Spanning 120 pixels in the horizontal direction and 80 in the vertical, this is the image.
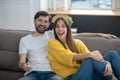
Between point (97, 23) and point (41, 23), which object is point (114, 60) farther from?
point (97, 23)

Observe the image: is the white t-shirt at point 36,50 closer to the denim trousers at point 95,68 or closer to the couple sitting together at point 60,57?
the couple sitting together at point 60,57

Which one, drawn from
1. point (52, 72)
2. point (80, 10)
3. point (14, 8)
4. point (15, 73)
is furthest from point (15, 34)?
point (80, 10)

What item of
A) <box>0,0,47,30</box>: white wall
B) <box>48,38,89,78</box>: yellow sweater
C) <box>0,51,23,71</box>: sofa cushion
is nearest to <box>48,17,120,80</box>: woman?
<box>48,38,89,78</box>: yellow sweater

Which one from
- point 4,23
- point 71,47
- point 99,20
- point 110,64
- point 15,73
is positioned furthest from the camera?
point 4,23

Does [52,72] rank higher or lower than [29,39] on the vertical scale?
lower

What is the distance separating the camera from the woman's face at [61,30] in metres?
2.45

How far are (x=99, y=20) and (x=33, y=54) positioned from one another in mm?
1761

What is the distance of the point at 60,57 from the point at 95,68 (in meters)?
0.35

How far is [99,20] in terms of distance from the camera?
396 centimetres

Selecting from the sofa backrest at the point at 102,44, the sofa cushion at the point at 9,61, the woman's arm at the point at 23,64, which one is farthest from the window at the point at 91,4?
the woman's arm at the point at 23,64

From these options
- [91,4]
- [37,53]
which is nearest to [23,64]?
[37,53]

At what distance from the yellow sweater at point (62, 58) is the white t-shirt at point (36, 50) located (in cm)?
7

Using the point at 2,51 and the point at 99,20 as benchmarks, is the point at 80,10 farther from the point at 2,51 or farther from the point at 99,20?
the point at 2,51

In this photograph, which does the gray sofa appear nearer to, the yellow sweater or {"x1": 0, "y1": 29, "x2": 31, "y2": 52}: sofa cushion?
{"x1": 0, "y1": 29, "x2": 31, "y2": 52}: sofa cushion
